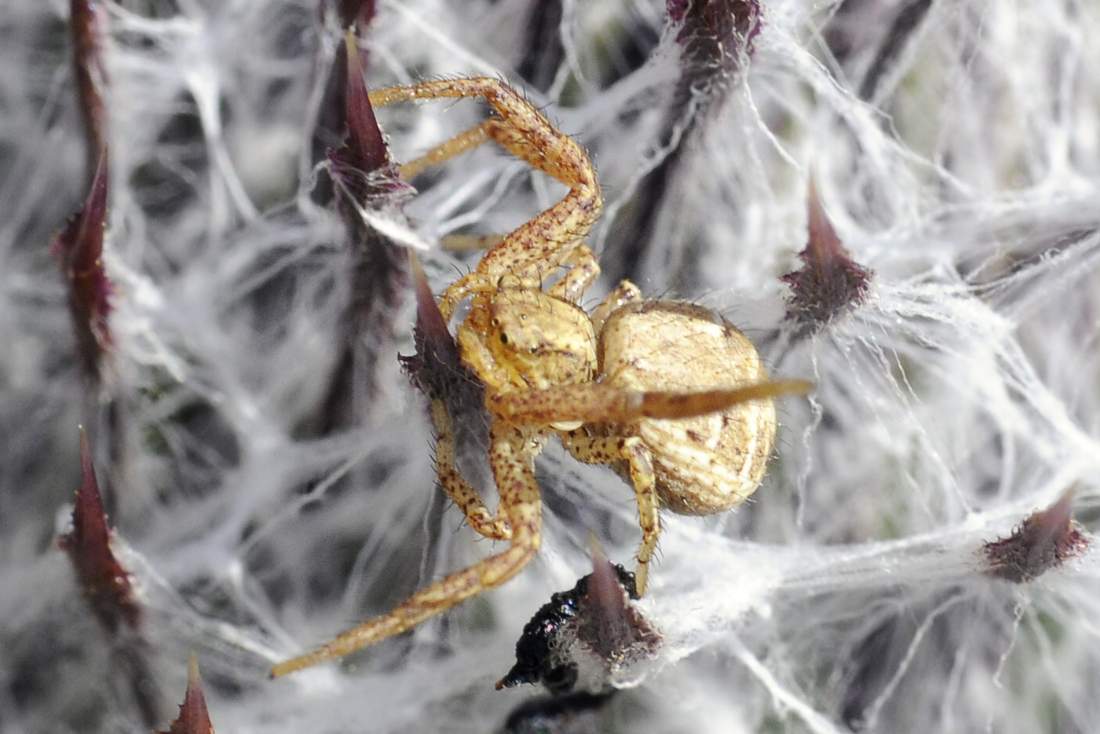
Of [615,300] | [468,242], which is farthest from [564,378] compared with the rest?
[468,242]

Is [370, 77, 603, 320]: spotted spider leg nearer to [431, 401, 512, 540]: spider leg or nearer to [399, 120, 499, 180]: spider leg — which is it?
[399, 120, 499, 180]: spider leg

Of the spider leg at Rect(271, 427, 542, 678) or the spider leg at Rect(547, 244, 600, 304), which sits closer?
the spider leg at Rect(271, 427, 542, 678)

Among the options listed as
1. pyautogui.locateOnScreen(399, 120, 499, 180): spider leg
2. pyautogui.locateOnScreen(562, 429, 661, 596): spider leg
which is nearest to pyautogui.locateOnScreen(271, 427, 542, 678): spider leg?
pyautogui.locateOnScreen(562, 429, 661, 596): spider leg

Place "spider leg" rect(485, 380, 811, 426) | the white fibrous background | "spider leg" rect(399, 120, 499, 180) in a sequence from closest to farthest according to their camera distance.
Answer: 1. "spider leg" rect(485, 380, 811, 426)
2. the white fibrous background
3. "spider leg" rect(399, 120, 499, 180)

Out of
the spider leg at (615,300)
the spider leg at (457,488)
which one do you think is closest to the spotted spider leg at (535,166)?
the spider leg at (615,300)

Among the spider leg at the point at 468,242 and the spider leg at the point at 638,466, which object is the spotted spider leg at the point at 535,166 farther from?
the spider leg at the point at 638,466

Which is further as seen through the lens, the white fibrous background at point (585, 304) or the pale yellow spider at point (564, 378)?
the white fibrous background at point (585, 304)
